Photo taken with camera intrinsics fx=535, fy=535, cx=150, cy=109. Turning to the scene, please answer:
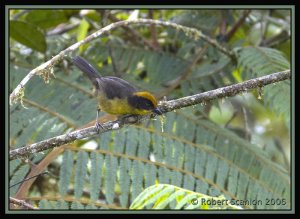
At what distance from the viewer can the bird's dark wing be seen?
11.2 ft

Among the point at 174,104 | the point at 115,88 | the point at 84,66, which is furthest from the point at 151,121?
the point at 174,104

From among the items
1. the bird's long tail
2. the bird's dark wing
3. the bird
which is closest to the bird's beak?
the bird

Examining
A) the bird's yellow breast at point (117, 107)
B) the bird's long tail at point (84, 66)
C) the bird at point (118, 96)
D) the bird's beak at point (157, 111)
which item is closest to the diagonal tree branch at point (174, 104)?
the bird's beak at point (157, 111)

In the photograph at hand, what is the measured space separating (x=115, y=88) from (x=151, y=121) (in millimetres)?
682

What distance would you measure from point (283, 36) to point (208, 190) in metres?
2.09

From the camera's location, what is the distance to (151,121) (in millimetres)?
4082

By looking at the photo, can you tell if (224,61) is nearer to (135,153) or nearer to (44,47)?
(135,153)

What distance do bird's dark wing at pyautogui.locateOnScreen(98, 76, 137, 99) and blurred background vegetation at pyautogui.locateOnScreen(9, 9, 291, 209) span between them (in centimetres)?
33

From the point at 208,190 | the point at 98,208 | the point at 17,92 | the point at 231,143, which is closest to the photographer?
the point at 17,92

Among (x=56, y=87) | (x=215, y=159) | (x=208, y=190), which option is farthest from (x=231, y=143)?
(x=56, y=87)

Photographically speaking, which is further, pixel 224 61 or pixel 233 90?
pixel 224 61

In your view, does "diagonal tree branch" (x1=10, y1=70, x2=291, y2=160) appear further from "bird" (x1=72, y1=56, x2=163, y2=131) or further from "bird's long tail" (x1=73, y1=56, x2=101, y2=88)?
"bird's long tail" (x1=73, y1=56, x2=101, y2=88)

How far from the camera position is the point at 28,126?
378 cm

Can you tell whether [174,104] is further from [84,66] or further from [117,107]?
[84,66]
